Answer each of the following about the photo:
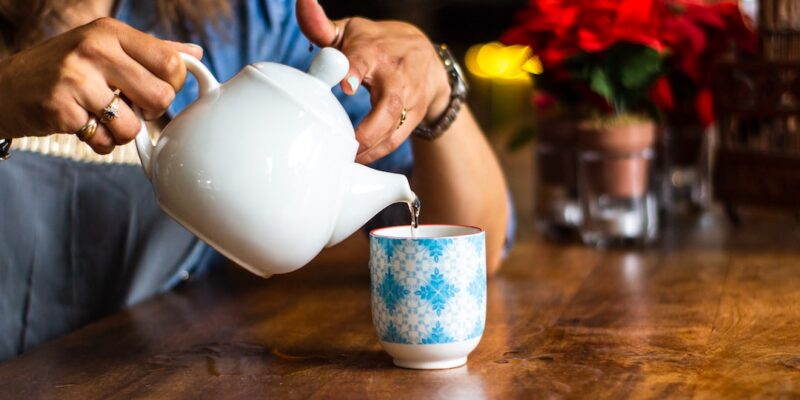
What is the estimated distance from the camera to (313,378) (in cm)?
80

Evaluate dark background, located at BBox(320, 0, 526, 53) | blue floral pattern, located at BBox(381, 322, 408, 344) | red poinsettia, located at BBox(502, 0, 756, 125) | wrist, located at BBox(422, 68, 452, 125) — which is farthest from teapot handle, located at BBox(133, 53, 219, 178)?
dark background, located at BBox(320, 0, 526, 53)

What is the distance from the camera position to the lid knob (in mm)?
754

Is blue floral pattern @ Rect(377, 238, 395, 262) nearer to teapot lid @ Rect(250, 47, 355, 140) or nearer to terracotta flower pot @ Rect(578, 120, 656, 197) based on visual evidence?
teapot lid @ Rect(250, 47, 355, 140)

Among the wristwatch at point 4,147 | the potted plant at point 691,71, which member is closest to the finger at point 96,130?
the wristwatch at point 4,147

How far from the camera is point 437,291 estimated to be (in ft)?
2.62

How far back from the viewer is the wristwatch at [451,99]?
109cm

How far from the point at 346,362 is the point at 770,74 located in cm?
90

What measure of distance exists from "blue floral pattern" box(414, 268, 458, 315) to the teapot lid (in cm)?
13

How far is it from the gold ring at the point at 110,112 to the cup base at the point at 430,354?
27cm

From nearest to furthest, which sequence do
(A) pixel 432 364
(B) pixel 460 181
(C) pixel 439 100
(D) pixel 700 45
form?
1. (A) pixel 432 364
2. (C) pixel 439 100
3. (B) pixel 460 181
4. (D) pixel 700 45

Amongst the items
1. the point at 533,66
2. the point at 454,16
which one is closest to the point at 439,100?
the point at 533,66

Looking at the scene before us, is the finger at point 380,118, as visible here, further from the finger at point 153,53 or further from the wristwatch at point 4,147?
the wristwatch at point 4,147

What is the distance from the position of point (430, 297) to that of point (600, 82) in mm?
733

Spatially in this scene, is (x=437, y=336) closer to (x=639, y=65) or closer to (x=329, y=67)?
(x=329, y=67)
